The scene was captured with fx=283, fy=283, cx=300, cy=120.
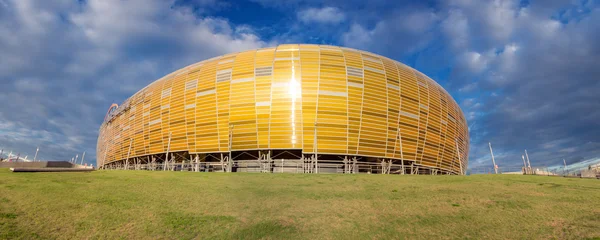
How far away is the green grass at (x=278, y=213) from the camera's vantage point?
9297mm

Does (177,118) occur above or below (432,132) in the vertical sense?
above

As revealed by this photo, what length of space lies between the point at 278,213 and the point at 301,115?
25718 mm

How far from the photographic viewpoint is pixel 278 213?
11625 mm

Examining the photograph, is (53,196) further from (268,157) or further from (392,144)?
(392,144)

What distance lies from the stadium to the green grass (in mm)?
21408

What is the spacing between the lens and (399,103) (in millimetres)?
40094

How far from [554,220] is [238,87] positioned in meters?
35.0

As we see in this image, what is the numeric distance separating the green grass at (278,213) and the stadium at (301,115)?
70.2 ft

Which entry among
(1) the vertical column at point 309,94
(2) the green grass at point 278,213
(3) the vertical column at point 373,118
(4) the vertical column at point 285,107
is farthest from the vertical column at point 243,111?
(2) the green grass at point 278,213

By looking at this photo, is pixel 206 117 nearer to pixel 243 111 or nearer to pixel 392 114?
pixel 243 111

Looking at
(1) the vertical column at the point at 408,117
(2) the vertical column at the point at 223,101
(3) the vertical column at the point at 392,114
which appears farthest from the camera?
(1) the vertical column at the point at 408,117

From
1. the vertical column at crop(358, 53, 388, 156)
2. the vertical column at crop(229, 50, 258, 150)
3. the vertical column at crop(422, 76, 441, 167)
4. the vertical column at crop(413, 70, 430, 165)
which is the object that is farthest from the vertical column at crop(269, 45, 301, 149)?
the vertical column at crop(422, 76, 441, 167)

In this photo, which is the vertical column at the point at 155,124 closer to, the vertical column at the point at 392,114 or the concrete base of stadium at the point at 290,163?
the concrete base of stadium at the point at 290,163

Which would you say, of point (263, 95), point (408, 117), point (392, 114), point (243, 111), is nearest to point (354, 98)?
point (392, 114)
